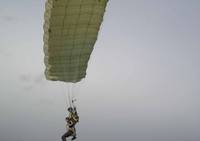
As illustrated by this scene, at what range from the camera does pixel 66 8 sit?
Result: 736 inches

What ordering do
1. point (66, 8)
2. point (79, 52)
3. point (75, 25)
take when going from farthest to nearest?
point (79, 52) → point (75, 25) → point (66, 8)

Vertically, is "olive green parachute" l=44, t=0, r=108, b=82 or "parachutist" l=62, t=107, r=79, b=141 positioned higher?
"olive green parachute" l=44, t=0, r=108, b=82

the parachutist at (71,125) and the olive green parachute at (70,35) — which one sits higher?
the olive green parachute at (70,35)

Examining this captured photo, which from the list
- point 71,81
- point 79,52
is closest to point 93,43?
point 79,52

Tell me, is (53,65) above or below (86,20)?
below

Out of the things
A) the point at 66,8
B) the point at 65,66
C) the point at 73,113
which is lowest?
the point at 73,113

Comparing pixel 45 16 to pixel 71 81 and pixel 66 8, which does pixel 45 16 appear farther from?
pixel 71 81

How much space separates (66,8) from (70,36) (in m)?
1.99

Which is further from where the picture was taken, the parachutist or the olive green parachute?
the parachutist

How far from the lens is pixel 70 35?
20391 millimetres

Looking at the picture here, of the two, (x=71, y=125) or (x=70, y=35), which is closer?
(x=70, y=35)

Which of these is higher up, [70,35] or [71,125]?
[70,35]

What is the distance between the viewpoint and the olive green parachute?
1891cm

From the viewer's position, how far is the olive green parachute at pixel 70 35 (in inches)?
745
